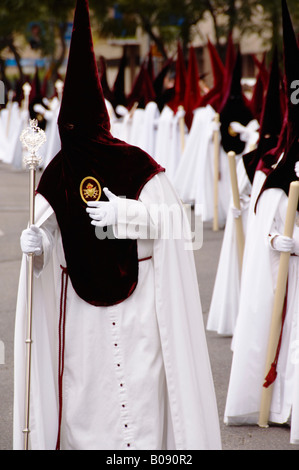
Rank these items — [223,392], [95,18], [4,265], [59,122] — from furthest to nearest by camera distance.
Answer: [95,18] → [4,265] → [223,392] → [59,122]

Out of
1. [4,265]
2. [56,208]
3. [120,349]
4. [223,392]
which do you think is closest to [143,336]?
[120,349]

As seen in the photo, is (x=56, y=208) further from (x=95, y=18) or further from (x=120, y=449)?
(x=95, y=18)

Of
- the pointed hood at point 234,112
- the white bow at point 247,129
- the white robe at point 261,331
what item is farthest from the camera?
the pointed hood at point 234,112

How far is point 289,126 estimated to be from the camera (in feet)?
17.1

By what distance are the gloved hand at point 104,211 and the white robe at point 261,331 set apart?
64.1 inches

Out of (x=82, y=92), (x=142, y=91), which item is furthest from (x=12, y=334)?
(x=142, y=91)

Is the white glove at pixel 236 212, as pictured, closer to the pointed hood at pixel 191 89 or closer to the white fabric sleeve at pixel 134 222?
the white fabric sleeve at pixel 134 222

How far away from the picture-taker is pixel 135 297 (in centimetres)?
412

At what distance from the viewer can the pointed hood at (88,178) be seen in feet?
13.1

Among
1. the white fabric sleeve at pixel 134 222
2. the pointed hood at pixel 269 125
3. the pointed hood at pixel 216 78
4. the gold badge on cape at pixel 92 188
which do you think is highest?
the pointed hood at pixel 216 78

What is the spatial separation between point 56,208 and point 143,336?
689mm

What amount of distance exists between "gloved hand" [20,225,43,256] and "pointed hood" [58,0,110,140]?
0.44 metres

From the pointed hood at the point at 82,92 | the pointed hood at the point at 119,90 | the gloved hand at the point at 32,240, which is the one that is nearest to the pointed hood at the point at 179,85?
the pointed hood at the point at 119,90

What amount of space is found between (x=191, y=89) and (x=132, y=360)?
11402 millimetres
